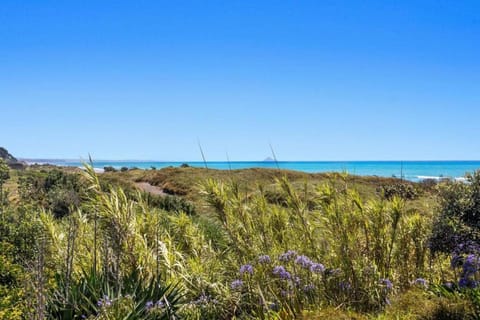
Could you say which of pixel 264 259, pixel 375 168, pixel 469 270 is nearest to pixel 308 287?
pixel 264 259

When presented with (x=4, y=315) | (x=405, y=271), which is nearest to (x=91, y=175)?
(x=4, y=315)

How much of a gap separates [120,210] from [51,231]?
1516 millimetres

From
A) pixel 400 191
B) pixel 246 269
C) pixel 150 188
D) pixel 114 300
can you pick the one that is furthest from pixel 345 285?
pixel 150 188

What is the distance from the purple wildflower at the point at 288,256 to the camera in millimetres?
4395

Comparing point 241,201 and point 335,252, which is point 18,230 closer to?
point 241,201

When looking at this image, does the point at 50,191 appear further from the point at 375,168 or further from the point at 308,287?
the point at 375,168

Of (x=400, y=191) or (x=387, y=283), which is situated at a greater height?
(x=400, y=191)

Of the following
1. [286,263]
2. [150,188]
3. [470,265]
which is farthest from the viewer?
[150,188]

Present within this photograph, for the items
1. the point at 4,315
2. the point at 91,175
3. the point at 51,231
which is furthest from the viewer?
the point at 51,231

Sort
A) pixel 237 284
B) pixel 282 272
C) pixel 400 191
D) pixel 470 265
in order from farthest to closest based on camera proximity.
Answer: pixel 400 191 → pixel 237 284 → pixel 282 272 → pixel 470 265

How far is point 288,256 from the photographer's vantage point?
4469 millimetres

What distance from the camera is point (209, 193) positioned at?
5000 millimetres

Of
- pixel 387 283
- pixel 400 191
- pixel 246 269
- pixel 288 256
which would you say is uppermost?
pixel 400 191

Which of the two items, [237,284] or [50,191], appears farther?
[50,191]
